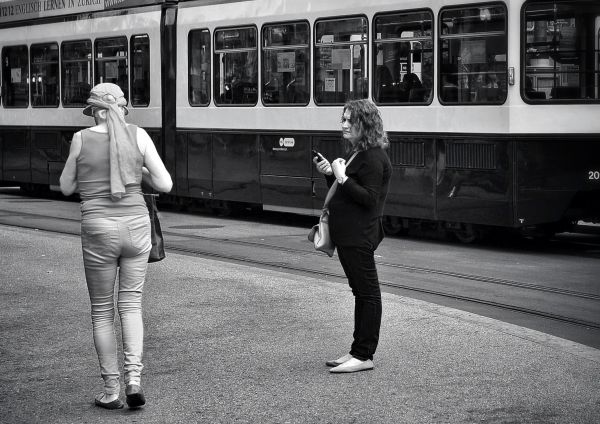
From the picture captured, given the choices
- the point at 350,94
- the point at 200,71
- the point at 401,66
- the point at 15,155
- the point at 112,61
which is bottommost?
the point at 15,155

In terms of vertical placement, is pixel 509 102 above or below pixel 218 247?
above

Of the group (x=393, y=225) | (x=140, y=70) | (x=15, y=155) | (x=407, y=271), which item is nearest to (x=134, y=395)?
(x=407, y=271)

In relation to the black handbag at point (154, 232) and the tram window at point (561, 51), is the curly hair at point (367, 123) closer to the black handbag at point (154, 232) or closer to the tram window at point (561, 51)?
the black handbag at point (154, 232)

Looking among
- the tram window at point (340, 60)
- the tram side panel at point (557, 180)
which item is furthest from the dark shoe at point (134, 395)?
the tram window at point (340, 60)

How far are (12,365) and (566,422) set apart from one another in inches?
132

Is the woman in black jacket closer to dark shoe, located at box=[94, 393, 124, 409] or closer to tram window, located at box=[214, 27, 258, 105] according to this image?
dark shoe, located at box=[94, 393, 124, 409]

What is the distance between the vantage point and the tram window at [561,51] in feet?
43.3

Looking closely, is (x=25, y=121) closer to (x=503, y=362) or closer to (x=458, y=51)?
(x=458, y=51)

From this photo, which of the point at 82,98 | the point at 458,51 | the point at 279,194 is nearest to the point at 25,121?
the point at 82,98

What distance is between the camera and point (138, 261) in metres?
6.47

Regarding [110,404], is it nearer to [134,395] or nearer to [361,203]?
[134,395]

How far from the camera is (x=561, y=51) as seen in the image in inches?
524

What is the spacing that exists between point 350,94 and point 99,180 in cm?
950

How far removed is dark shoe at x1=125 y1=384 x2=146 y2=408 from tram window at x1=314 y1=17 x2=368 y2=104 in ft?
31.1
